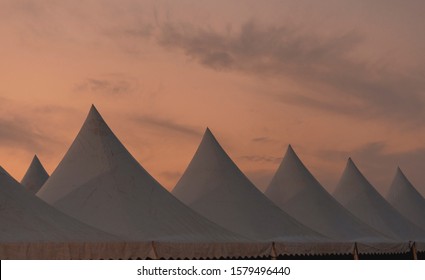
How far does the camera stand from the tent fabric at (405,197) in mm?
69750

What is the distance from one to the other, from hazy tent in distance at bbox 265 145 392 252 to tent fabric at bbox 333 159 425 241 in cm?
656

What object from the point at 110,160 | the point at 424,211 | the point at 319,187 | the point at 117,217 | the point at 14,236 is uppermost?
the point at 424,211

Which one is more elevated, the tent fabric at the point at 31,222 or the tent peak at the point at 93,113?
the tent peak at the point at 93,113

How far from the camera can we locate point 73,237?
2703cm

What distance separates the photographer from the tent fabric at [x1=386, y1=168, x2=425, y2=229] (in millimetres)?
69750

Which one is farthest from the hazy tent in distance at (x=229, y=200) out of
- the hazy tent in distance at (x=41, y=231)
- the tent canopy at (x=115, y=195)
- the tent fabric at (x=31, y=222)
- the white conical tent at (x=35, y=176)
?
the white conical tent at (x=35, y=176)

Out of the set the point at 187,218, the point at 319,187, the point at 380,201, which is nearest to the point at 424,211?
the point at 380,201

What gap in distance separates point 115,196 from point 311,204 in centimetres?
1991

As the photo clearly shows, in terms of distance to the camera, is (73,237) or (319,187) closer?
(73,237)

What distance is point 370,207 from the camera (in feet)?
201

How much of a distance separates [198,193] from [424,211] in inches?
1153

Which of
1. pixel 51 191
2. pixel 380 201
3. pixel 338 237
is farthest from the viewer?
pixel 380 201

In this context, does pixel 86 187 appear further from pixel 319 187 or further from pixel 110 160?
pixel 319 187

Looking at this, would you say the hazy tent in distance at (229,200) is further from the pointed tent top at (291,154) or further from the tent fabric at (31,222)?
the tent fabric at (31,222)
